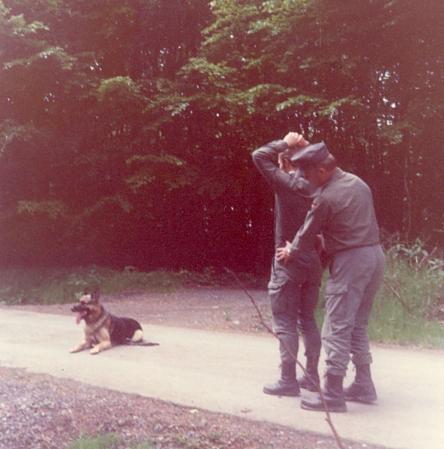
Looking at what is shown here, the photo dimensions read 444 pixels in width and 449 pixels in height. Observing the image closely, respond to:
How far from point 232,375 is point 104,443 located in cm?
232

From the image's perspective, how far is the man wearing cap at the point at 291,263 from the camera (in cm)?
556

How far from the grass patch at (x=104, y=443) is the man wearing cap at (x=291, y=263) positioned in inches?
56.8

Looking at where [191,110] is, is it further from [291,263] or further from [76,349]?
[291,263]

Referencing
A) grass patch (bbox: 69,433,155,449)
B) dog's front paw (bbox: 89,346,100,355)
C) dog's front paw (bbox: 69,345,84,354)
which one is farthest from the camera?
dog's front paw (bbox: 69,345,84,354)

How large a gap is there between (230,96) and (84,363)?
9799 mm

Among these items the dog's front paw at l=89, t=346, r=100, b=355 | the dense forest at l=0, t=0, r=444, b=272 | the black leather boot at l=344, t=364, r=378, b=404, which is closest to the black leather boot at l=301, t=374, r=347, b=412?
the black leather boot at l=344, t=364, r=378, b=404

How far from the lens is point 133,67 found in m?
20.0

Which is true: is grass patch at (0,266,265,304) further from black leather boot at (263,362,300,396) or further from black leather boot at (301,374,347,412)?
black leather boot at (301,374,347,412)

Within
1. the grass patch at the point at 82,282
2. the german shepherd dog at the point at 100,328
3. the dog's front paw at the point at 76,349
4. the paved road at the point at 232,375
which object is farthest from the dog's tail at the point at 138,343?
the grass patch at the point at 82,282

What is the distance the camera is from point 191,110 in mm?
18234

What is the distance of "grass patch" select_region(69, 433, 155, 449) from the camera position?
182 inches

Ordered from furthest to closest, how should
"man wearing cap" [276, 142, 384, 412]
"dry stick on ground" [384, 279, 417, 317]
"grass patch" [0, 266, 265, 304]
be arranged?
1. "grass patch" [0, 266, 265, 304]
2. "dry stick on ground" [384, 279, 417, 317]
3. "man wearing cap" [276, 142, 384, 412]

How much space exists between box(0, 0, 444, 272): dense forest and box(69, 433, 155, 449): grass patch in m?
10.9

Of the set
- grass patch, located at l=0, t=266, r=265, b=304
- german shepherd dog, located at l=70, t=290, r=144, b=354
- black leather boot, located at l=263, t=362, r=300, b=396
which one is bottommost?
grass patch, located at l=0, t=266, r=265, b=304
